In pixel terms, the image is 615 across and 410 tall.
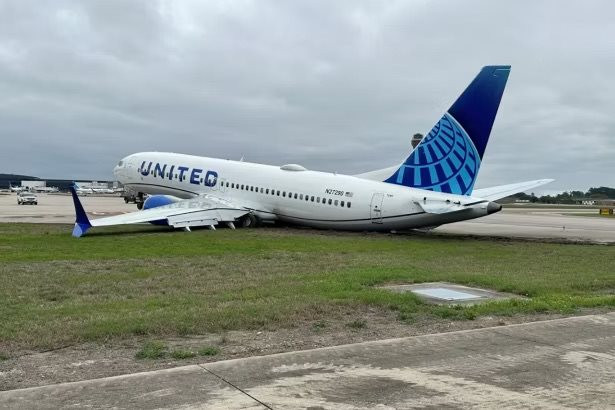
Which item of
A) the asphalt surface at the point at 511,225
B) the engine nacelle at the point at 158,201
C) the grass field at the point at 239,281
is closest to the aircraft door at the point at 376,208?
the grass field at the point at 239,281

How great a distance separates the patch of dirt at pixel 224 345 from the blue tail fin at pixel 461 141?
16.3 metres

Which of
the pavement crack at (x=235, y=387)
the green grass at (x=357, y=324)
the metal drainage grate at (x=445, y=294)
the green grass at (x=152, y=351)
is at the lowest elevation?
the green grass at (x=152, y=351)

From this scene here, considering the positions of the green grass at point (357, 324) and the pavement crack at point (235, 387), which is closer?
the pavement crack at point (235, 387)

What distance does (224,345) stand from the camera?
7.29m

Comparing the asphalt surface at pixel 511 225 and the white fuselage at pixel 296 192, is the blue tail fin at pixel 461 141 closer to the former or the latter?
the white fuselage at pixel 296 192

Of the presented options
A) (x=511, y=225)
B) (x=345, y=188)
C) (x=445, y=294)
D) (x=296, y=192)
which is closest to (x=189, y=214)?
(x=296, y=192)

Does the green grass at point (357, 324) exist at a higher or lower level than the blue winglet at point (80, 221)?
lower

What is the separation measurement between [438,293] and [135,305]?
17.3 ft

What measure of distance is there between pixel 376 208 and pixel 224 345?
21.0 metres

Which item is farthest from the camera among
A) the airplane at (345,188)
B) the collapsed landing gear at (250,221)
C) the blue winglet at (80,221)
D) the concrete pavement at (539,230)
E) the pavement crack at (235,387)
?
the collapsed landing gear at (250,221)

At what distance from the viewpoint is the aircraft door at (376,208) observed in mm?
27734

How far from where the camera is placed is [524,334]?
311 inches

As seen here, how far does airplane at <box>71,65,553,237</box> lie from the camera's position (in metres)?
25.0

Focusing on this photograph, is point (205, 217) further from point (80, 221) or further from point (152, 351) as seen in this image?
point (152, 351)
